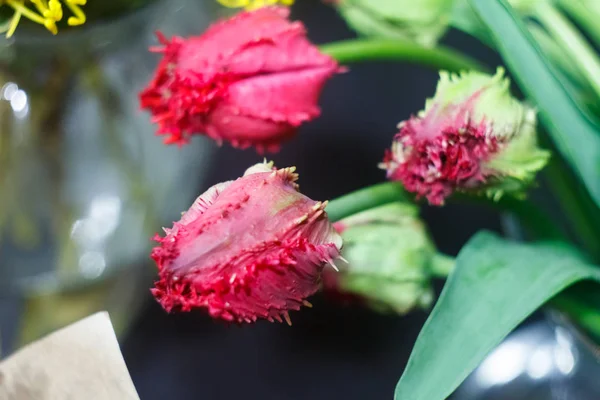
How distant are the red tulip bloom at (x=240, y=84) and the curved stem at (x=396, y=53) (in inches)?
1.2

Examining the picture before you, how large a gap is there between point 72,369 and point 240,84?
10 cm

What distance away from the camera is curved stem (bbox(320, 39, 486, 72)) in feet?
0.93

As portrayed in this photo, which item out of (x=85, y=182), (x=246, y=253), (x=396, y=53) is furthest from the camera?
(x=85, y=182)

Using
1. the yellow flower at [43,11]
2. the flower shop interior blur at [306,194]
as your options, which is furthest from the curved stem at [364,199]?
the yellow flower at [43,11]

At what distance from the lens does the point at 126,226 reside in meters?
0.47

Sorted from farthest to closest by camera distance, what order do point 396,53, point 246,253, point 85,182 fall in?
1. point 85,182
2. point 396,53
3. point 246,253

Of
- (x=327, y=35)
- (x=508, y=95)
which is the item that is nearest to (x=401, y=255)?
Answer: (x=508, y=95)

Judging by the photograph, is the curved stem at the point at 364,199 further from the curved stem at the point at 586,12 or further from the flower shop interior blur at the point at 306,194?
the curved stem at the point at 586,12

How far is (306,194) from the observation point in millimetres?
204

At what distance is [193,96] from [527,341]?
287 mm

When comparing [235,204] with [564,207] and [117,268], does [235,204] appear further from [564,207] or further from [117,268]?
[117,268]

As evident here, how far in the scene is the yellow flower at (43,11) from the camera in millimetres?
254

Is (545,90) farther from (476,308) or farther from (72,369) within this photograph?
(72,369)

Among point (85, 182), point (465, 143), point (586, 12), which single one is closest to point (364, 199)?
point (465, 143)
